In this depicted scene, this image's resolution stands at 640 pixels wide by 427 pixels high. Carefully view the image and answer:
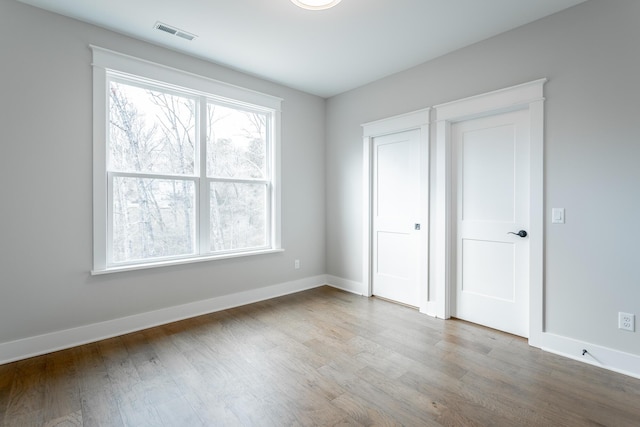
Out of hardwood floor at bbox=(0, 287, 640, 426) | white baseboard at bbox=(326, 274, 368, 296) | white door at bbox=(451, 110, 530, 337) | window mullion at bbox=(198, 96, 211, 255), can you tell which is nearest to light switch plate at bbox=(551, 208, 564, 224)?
white door at bbox=(451, 110, 530, 337)

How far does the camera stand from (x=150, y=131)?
125 inches

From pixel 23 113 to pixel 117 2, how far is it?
46.8 inches

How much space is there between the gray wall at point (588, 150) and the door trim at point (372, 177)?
77 cm

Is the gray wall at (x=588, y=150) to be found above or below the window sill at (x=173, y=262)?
above

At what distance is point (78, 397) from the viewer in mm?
1981

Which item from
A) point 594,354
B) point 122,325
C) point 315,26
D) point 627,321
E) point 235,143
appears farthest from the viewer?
point 235,143

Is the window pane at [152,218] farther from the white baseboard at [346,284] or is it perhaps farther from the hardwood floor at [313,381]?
the white baseboard at [346,284]

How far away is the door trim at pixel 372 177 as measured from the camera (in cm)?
349

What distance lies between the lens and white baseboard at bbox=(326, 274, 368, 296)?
4.30 m

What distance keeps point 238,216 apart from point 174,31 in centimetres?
206

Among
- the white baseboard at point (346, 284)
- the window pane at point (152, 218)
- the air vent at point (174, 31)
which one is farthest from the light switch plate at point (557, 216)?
the air vent at point (174, 31)

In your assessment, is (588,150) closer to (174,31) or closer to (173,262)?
(174,31)

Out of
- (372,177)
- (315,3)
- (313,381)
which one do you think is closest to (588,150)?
(372,177)

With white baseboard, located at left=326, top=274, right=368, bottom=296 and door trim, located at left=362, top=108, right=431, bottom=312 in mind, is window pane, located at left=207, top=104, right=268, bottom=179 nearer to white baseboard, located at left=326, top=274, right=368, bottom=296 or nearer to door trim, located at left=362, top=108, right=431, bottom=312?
door trim, located at left=362, top=108, right=431, bottom=312
